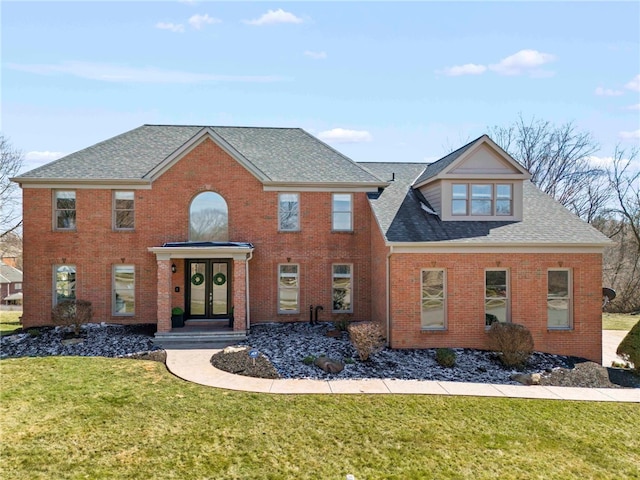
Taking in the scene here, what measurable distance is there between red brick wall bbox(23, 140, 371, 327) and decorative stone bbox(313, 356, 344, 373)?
5.50 m

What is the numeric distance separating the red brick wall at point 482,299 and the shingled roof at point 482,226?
56 cm

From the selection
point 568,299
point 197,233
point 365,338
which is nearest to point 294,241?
point 197,233

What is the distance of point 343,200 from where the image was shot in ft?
59.8

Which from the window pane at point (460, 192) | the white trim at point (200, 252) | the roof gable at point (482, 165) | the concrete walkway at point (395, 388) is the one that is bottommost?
the concrete walkway at point (395, 388)

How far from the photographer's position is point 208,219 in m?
17.7

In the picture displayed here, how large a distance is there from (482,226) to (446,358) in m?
5.45

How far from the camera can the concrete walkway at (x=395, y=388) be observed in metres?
10.3

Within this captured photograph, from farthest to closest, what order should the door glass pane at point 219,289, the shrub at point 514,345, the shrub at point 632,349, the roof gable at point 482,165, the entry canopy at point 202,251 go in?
the door glass pane at point 219,289
the roof gable at point 482,165
the entry canopy at point 202,251
the shrub at point 632,349
the shrub at point 514,345

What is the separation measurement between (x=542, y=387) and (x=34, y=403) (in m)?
12.2

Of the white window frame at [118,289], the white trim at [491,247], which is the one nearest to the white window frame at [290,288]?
the white trim at [491,247]

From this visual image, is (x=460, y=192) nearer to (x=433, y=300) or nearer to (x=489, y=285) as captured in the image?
(x=489, y=285)

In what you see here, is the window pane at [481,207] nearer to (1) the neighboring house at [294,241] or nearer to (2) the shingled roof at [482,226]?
(1) the neighboring house at [294,241]

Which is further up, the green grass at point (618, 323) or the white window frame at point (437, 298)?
the white window frame at point (437, 298)

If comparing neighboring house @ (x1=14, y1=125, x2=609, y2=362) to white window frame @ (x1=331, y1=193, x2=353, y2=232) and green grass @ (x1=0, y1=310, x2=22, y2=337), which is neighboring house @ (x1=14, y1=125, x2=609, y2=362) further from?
green grass @ (x1=0, y1=310, x2=22, y2=337)
